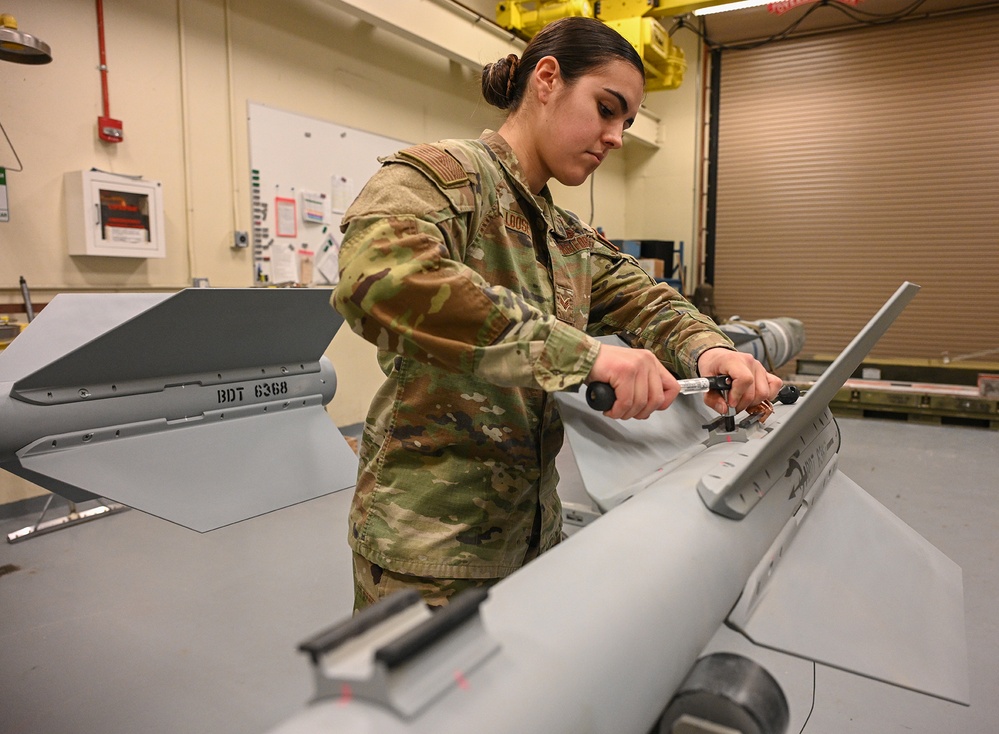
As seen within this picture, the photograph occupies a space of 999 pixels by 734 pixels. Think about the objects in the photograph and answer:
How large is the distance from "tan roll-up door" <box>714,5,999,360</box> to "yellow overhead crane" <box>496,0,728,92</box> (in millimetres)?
1815

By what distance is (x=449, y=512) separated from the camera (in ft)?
3.05

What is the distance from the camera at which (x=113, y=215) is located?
2699 mm

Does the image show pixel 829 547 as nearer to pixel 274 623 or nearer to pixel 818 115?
pixel 274 623

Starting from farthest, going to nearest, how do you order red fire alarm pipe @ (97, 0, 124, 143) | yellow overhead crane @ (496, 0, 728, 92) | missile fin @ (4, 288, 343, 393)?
1. yellow overhead crane @ (496, 0, 728, 92)
2. red fire alarm pipe @ (97, 0, 124, 143)
3. missile fin @ (4, 288, 343, 393)

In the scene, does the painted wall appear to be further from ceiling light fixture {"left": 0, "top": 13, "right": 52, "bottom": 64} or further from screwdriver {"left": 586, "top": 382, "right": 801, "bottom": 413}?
screwdriver {"left": 586, "top": 382, "right": 801, "bottom": 413}

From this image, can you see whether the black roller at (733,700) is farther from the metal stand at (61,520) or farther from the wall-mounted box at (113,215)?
the wall-mounted box at (113,215)

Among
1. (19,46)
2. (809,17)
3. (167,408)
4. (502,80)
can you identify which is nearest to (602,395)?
(502,80)

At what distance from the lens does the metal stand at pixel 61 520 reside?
235cm

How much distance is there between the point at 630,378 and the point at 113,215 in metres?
2.68

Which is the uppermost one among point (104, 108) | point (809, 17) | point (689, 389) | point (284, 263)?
point (809, 17)

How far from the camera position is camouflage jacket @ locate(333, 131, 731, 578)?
701mm

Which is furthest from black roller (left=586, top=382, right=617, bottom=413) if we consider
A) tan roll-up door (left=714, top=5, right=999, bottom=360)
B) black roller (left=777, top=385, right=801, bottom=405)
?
tan roll-up door (left=714, top=5, right=999, bottom=360)

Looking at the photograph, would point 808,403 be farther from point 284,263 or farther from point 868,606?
point 284,263

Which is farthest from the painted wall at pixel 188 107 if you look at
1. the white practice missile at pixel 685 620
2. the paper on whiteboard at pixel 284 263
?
the white practice missile at pixel 685 620
